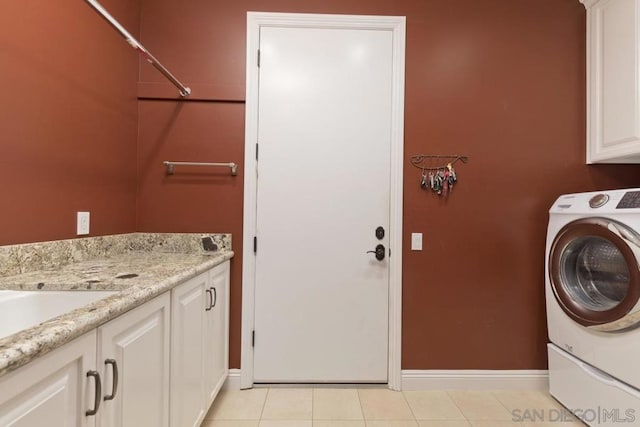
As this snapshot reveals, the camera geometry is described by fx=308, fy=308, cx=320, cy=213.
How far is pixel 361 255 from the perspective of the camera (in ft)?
6.48

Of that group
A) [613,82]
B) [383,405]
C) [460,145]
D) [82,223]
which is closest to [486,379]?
[383,405]

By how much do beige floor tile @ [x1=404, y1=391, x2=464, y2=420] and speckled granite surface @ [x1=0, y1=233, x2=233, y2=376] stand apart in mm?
1403

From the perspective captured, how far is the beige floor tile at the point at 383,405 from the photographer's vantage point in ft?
5.59

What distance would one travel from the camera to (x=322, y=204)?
198 cm

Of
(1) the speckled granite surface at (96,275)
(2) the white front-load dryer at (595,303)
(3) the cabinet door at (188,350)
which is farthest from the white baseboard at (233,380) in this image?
(2) the white front-load dryer at (595,303)

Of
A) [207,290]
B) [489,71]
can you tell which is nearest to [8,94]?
[207,290]

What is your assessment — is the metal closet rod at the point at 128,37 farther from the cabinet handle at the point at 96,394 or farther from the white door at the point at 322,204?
the cabinet handle at the point at 96,394

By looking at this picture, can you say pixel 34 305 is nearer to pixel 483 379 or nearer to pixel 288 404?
pixel 288 404

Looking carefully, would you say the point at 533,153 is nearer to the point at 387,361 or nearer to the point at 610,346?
the point at 610,346

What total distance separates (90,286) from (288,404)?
1313 millimetres

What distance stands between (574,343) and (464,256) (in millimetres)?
692

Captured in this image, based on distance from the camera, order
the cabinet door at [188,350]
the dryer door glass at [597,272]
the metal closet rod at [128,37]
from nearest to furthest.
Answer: the metal closet rod at [128,37]
the cabinet door at [188,350]
the dryer door glass at [597,272]

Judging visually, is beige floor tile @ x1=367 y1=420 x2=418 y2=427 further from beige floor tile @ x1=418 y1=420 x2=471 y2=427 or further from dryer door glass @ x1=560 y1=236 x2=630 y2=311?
dryer door glass @ x1=560 y1=236 x2=630 y2=311
